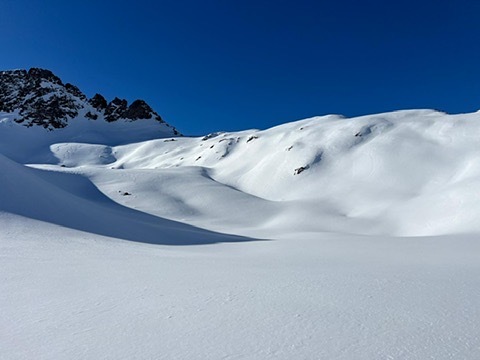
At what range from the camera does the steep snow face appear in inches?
718

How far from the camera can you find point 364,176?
27.9m

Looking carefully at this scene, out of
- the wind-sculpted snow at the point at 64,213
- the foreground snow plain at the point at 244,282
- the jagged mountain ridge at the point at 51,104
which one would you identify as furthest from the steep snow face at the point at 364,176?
the jagged mountain ridge at the point at 51,104

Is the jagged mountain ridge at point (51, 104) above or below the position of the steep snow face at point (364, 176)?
above

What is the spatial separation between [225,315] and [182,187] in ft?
91.0

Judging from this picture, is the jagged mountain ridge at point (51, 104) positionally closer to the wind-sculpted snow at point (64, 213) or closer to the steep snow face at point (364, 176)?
the steep snow face at point (364, 176)

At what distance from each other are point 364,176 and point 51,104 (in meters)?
108

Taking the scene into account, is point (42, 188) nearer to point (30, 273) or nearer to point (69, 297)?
point (30, 273)

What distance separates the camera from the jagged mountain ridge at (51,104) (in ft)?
320

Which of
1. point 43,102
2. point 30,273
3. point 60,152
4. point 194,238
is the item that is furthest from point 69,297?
point 43,102

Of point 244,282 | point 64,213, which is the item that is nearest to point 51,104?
point 64,213

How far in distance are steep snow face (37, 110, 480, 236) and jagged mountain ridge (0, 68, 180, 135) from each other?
74.7m

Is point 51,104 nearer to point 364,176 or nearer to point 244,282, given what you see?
point 364,176

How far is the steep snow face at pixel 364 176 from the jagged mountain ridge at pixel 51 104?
7467 centimetres

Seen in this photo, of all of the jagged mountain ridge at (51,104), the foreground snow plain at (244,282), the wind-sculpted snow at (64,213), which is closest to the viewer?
the foreground snow plain at (244,282)
